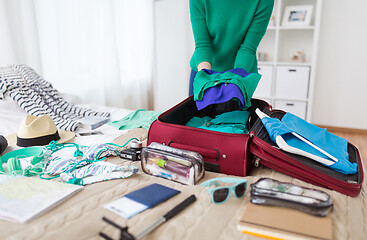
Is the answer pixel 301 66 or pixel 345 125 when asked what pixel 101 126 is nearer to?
pixel 301 66

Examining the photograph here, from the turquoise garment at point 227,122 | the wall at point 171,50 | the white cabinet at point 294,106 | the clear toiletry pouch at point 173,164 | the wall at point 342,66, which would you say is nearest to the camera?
the clear toiletry pouch at point 173,164

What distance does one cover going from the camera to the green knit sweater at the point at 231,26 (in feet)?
5.39

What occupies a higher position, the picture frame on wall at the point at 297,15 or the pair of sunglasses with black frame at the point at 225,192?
the picture frame on wall at the point at 297,15

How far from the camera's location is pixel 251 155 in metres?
0.98

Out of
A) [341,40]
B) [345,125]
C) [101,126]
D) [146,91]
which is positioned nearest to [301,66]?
[341,40]

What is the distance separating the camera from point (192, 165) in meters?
0.87

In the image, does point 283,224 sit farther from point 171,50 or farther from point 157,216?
point 171,50

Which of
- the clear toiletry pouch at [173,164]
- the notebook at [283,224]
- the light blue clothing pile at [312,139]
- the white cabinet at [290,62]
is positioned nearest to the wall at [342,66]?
the white cabinet at [290,62]

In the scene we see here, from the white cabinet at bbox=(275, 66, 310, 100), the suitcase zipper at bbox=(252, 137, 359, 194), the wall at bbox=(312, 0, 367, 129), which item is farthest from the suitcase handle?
the wall at bbox=(312, 0, 367, 129)

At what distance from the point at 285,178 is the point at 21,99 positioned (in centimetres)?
137

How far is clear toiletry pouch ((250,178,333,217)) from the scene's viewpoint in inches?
26.8

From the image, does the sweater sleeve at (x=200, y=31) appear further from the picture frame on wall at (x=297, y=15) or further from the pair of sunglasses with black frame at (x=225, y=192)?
the picture frame on wall at (x=297, y=15)

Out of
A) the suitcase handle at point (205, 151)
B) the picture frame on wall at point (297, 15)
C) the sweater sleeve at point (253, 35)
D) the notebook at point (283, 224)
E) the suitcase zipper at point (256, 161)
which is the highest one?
the picture frame on wall at point (297, 15)

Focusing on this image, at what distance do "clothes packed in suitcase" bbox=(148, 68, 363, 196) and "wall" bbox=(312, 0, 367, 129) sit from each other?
8.07ft
